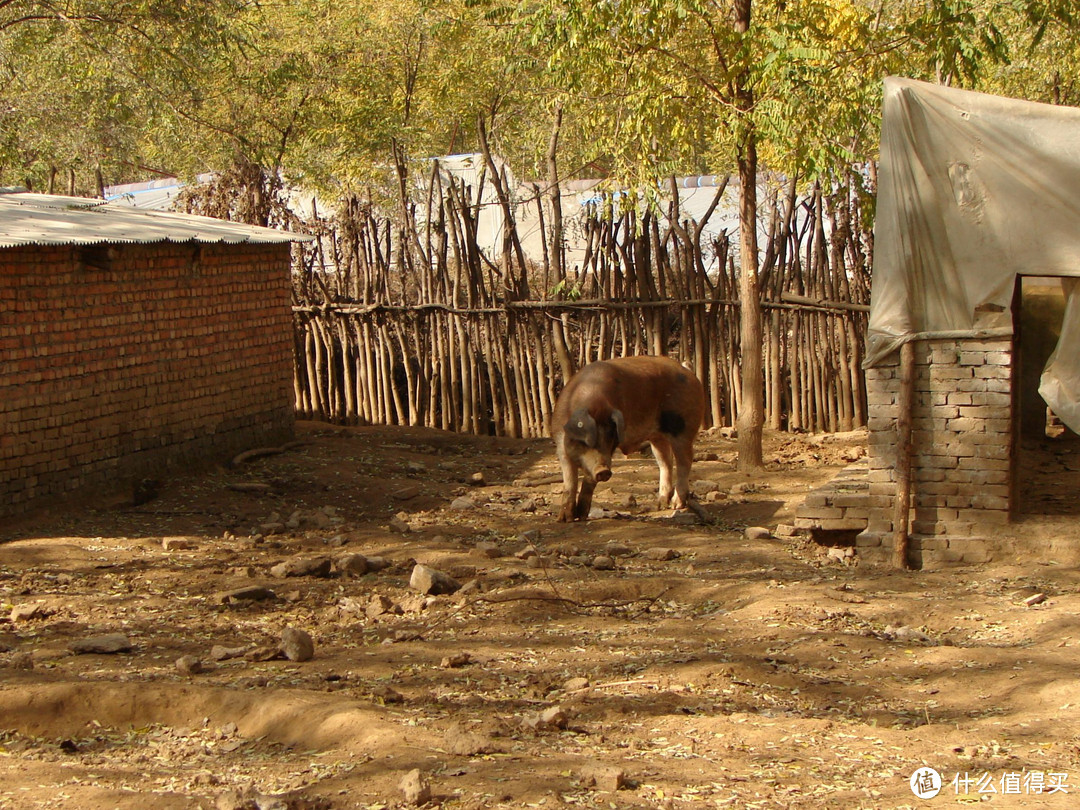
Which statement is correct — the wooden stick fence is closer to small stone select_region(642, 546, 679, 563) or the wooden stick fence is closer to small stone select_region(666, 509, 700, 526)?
small stone select_region(666, 509, 700, 526)

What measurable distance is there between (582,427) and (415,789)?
516cm

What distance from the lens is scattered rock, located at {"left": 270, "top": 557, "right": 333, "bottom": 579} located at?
7.55 meters

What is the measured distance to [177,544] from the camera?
840 cm

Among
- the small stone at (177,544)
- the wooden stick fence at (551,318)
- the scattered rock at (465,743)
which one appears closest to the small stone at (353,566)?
the small stone at (177,544)

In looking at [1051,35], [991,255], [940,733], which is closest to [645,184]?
[991,255]

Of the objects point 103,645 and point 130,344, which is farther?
point 130,344

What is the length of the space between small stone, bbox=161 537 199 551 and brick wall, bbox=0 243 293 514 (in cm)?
120

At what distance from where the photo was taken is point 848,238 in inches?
457

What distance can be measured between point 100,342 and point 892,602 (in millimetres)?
6450

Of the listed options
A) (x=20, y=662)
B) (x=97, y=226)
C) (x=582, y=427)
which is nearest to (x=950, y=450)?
(x=582, y=427)

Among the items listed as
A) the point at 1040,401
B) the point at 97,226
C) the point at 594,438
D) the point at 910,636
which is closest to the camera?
the point at 910,636

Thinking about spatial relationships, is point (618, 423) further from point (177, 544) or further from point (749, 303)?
point (177, 544)

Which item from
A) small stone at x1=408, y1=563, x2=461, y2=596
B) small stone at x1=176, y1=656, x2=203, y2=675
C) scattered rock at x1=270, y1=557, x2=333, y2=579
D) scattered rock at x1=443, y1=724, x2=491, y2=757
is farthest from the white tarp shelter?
small stone at x1=176, y1=656, x2=203, y2=675

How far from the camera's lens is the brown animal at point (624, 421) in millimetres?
8977
